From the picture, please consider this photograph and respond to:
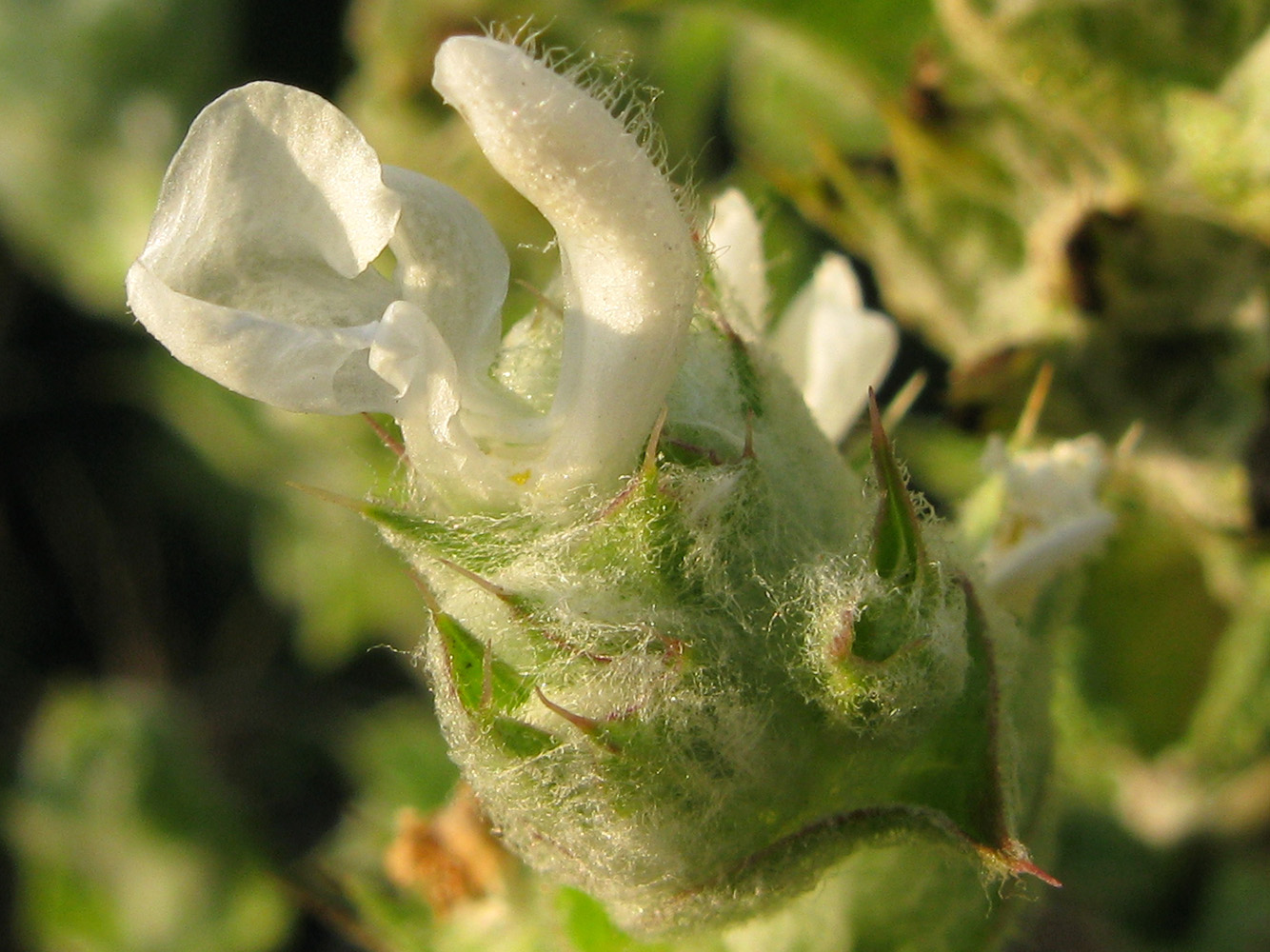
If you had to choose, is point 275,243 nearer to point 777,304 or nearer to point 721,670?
point 721,670

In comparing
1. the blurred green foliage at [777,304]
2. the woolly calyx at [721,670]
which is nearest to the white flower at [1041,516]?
the blurred green foliage at [777,304]

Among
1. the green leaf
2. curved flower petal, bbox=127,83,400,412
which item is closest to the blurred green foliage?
curved flower petal, bbox=127,83,400,412

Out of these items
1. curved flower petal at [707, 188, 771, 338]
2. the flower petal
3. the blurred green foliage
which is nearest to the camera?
the flower petal

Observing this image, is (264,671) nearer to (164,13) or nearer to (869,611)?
(164,13)

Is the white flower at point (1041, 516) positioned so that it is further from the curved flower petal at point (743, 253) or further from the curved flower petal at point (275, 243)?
the curved flower petal at point (275, 243)

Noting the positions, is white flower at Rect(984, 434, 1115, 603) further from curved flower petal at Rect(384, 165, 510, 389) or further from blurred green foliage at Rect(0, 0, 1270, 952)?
curved flower petal at Rect(384, 165, 510, 389)

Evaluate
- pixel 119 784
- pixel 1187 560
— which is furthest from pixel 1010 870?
pixel 119 784

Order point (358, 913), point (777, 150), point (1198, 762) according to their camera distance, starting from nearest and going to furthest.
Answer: point (358, 913) → point (1198, 762) → point (777, 150)
